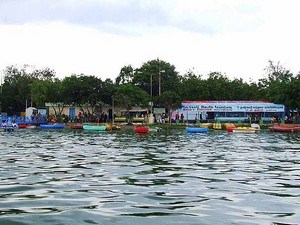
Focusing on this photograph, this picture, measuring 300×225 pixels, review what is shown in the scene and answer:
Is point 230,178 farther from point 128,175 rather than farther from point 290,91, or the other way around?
point 290,91

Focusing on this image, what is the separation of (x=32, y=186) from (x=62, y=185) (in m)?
0.79

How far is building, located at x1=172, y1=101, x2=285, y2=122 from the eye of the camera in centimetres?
6538

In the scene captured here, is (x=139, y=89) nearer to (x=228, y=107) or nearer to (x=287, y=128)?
(x=228, y=107)

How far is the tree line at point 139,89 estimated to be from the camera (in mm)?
64375

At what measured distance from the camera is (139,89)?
237 ft

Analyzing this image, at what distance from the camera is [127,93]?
225 feet

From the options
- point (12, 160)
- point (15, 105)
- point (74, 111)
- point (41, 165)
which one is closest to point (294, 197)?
point (41, 165)

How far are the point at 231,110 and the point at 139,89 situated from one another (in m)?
15.7

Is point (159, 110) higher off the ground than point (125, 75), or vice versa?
point (125, 75)

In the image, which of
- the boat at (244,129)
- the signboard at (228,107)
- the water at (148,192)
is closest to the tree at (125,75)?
the signboard at (228,107)

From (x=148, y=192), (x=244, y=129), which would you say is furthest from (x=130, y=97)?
(x=148, y=192)

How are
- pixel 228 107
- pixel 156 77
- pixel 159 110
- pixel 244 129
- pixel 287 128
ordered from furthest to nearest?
pixel 156 77
pixel 159 110
pixel 228 107
pixel 287 128
pixel 244 129

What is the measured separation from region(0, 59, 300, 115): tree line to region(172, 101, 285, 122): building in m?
1.96

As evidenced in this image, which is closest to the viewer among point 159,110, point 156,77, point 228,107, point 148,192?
point 148,192
